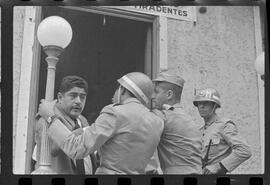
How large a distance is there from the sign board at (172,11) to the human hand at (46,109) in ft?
2.59

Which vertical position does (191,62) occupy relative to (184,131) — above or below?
above

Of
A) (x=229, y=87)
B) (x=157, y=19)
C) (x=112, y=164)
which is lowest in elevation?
(x=112, y=164)

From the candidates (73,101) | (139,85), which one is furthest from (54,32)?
(139,85)

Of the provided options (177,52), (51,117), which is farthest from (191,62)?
(51,117)

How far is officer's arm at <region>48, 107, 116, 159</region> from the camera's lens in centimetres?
620

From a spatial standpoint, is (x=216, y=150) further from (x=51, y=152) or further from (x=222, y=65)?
(x=51, y=152)

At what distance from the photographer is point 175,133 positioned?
634 cm

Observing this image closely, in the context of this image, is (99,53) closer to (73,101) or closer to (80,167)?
(73,101)

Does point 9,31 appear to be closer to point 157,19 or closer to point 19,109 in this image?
point 19,109

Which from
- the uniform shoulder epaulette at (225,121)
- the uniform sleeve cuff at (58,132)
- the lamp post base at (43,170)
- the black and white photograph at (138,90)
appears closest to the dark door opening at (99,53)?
the black and white photograph at (138,90)

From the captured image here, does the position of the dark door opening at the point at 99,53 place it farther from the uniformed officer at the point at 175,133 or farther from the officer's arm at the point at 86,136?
the uniformed officer at the point at 175,133

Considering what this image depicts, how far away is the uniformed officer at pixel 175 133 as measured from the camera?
627 cm

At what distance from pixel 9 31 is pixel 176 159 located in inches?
55.1

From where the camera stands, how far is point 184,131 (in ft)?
20.7
